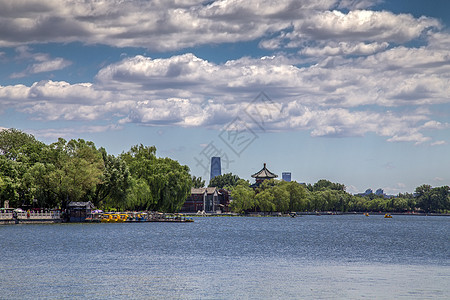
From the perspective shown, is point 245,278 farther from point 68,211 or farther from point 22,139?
point 22,139

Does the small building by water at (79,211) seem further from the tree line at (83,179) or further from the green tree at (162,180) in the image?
the green tree at (162,180)

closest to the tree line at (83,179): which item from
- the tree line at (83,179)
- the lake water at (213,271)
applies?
the tree line at (83,179)

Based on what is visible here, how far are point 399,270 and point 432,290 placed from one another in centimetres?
1001

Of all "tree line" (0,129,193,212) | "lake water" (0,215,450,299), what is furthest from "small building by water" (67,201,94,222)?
"lake water" (0,215,450,299)

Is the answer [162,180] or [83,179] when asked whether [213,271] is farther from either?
[162,180]

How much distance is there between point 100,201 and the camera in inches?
4545

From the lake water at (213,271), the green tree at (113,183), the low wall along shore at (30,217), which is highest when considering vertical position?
the green tree at (113,183)


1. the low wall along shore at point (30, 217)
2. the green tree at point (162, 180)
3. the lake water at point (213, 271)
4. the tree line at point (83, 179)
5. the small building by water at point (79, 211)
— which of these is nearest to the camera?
the lake water at point (213, 271)

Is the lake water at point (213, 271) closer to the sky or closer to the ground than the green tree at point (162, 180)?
closer to the ground

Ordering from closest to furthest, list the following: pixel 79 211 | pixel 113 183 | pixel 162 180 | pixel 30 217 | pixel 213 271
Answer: pixel 213 271, pixel 30 217, pixel 79 211, pixel 113 183, pixel 162 180

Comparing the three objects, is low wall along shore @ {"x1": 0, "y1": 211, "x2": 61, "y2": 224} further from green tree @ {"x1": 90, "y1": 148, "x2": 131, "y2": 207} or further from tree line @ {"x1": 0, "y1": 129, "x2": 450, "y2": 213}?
green tree @ {"x1": 90, "y1": 148, "x2": 131, "y2": 207}

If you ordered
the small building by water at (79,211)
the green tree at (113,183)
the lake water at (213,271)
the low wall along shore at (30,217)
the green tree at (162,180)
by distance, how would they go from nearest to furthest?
the lake water at (213,271)
the low wall along shore at (30,217)
the small building by water at (79,211)
the green tree at (113,183)
the green tree at (162,180)

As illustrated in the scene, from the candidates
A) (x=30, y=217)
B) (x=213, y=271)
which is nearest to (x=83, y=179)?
(x=30, y=217)

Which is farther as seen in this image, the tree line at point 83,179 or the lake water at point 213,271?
the tree line at point 83,179
